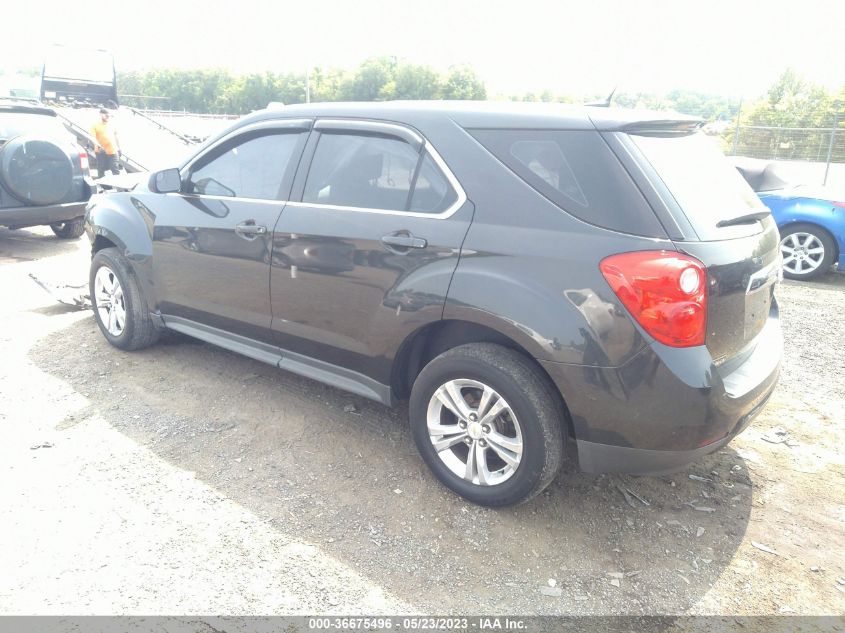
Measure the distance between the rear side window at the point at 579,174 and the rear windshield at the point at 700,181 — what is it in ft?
0.56

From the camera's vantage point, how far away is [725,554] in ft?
9.20

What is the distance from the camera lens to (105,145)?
1258 cm

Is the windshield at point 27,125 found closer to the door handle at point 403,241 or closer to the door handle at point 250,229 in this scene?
the door handle at point 250,229

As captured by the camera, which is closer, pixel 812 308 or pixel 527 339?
pixel 527 339

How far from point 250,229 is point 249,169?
445 millimetres

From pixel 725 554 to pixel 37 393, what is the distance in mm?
4023

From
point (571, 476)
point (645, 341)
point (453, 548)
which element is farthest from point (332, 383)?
point (645, 341)

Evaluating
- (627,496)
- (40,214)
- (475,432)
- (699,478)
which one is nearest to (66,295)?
(40,214)

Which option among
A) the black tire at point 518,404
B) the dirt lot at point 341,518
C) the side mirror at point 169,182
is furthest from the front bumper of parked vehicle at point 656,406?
the side mirror at point 169,182

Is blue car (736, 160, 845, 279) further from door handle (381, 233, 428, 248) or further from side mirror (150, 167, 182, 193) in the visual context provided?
side mirror (150, 167, 182, 193)

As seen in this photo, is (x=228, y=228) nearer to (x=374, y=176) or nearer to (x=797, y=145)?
(x=374, y=176)

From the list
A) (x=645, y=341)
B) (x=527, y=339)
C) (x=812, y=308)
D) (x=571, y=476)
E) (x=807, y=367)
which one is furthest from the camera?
(x=812, y=308)

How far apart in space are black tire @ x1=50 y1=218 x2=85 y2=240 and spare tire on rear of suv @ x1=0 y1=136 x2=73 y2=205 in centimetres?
127

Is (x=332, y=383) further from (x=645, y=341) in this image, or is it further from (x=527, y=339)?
(x=645, y=341)
